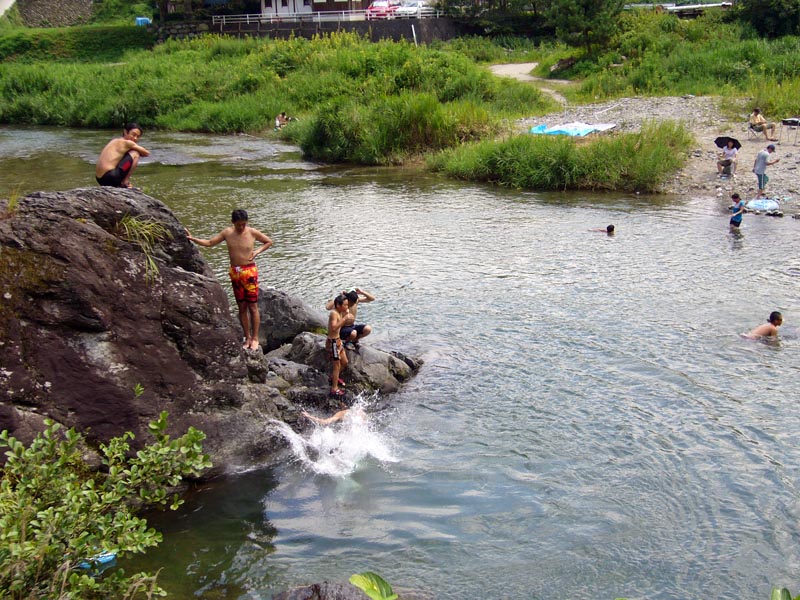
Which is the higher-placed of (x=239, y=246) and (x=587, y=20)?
(x=587, y=20)

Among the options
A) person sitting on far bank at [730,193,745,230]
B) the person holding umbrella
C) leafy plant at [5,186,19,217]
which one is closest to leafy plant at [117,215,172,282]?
leafy plant at [5,186,19,217]

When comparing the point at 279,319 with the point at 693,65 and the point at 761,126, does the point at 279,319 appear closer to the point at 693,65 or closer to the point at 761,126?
the point at 761,126

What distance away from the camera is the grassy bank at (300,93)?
3356 cm

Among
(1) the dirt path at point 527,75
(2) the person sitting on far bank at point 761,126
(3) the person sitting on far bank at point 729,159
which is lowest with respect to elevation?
A: (3) the person sitting on far bank at point 729,159

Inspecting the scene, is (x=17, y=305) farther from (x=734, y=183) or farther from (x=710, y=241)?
(x=734, y=183)

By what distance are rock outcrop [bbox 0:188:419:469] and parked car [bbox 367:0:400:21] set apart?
181 ft

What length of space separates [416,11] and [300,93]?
815 inches

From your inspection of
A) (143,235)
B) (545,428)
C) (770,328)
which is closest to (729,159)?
(770,328)

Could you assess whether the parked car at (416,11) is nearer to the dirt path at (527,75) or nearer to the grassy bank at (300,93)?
the grassy bank at (300,93)

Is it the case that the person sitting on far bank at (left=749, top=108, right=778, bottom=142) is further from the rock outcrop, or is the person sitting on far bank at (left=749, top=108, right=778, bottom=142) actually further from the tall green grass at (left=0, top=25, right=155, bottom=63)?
the tall green grass at (left=0, top=25, right=155, bottom=63)

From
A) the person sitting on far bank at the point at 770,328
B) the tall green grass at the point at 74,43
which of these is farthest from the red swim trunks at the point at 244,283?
the tall green grass at the point at 74,43

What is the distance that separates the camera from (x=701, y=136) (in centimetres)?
3053

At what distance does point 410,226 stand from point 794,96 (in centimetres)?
1813

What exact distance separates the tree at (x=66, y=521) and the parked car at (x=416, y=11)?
58.9m
